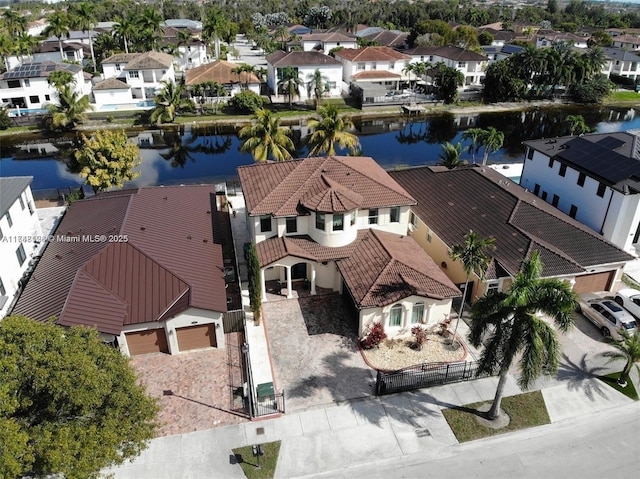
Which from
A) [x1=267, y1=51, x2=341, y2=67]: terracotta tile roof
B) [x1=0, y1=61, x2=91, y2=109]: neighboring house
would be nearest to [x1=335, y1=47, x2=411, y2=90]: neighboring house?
[x1=267, y1=51, x2=341, y2=67]: terracotta tile roof

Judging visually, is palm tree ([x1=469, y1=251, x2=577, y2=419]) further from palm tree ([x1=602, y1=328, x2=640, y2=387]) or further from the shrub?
the shrub

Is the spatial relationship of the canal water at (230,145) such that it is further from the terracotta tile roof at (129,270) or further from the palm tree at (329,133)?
the terracotta tile roof at (129,270)

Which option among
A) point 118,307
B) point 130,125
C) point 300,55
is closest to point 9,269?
point 118,307

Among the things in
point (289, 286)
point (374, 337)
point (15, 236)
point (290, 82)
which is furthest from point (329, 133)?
point (290, 82)

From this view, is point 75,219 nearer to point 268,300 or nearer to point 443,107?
point 268,300

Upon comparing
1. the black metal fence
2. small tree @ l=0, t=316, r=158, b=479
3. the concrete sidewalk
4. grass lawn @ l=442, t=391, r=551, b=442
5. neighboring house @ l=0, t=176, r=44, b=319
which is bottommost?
the concrete sidewalk

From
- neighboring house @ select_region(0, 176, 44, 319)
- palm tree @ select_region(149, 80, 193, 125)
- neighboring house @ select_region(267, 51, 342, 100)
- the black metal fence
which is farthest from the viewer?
neighboring house @ select_region(267, 51, 342, 100)
